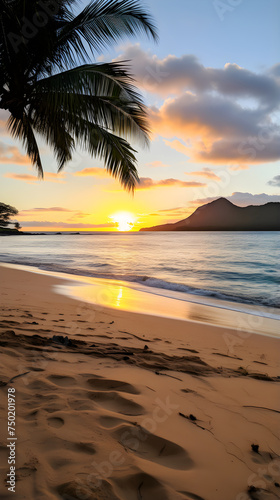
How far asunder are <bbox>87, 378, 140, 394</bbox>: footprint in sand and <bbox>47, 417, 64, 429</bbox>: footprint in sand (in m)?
0.52

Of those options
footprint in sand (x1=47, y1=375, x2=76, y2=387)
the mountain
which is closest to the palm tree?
footprint in sand (x1=47, y1=375, x2=76, y2=387)

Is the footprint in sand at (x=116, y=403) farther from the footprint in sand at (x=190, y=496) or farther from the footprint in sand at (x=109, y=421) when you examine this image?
the footprint in sand at (x=190, y=496)

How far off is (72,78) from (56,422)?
566 centimetres

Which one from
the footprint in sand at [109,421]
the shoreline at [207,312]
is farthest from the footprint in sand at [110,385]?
the shoreline at [207,312]

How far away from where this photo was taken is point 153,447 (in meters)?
1.84

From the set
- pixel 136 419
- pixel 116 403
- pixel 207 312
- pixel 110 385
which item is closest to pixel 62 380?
pixel 110 385

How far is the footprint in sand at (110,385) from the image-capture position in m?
2.47

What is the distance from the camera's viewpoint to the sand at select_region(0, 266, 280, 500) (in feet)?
5.08

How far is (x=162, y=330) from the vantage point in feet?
16.1

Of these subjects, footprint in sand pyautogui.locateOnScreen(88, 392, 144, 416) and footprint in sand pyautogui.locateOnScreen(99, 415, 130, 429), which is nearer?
footprint in sand pyautogui.locateOnScreen(99, 415, 130, 429)

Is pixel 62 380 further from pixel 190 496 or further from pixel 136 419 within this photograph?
pixel 190 496

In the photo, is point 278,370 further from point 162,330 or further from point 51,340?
point 51,340

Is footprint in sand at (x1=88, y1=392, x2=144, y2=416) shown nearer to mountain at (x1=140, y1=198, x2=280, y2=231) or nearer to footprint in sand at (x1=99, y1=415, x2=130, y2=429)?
footprint in sand at (x1=99, y1=415, x2=130, y2=429)

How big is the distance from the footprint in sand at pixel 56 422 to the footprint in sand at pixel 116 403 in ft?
1.11
